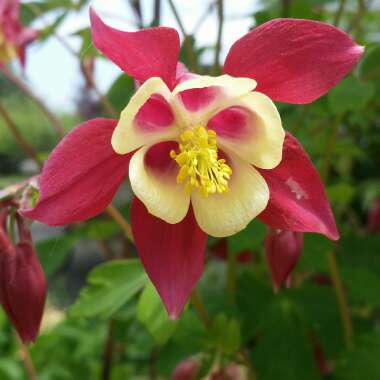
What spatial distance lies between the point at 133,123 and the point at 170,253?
0.40 feet

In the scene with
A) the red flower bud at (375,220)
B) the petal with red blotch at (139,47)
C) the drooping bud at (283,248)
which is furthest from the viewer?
the red flower bud at (375,220)

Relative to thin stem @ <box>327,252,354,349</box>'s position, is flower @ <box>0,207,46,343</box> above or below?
above

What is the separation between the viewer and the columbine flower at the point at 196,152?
464 mm

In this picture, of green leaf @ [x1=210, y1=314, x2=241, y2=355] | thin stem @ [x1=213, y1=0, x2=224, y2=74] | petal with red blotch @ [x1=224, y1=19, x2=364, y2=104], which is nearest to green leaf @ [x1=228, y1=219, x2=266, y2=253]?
green leaf @ [x1=210, y1=314, x2=241, y2=355]

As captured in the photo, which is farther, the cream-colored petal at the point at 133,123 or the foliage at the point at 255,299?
the foliage at the point at 255,299

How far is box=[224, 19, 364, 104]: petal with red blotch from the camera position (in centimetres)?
46

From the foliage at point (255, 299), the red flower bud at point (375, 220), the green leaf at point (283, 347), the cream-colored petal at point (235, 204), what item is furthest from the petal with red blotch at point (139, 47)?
the red flower bud at point (375, 220)

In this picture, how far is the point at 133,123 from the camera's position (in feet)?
1.62

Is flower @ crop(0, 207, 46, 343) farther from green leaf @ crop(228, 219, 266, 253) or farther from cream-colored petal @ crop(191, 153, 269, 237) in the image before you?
green leaf @ crop(228, 219, 266, 253)

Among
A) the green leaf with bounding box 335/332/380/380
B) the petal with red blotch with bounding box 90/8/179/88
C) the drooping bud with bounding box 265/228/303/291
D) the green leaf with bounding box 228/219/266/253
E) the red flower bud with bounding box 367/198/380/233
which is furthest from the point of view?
the red flower bud with bounding box 367/198/380/233

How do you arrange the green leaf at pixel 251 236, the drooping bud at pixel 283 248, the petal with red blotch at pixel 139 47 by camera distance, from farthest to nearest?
1. the green leaf at pixel 251 236
2. the drooping bud at pixel 283 248
3. the petal with red blotch at pixel 139 47

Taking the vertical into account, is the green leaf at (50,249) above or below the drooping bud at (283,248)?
below

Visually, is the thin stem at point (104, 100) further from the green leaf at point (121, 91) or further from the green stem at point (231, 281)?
the green stem at point (231, 281)

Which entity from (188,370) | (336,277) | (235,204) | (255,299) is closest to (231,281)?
(255,299)
